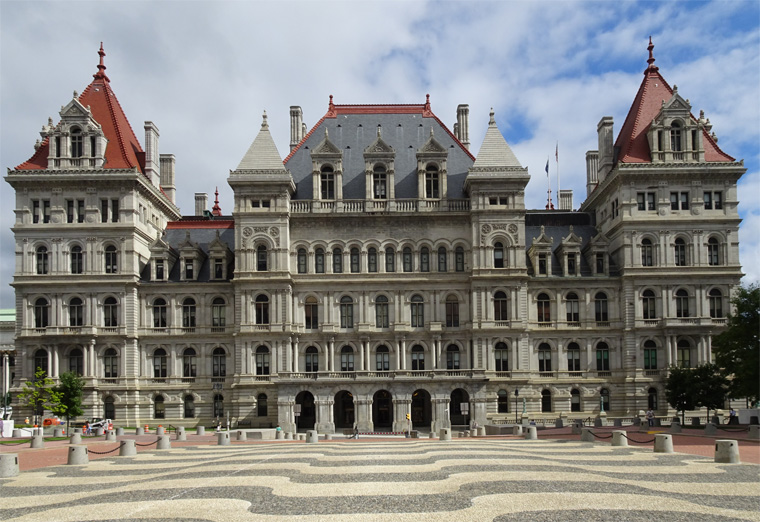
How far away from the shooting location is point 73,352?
7138cm

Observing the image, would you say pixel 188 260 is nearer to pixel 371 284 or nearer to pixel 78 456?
pixel 371 284

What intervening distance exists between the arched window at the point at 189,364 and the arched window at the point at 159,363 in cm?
179

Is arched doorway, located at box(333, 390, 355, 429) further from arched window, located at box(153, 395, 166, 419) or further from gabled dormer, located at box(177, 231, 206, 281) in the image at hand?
gabled dormer, located at box(177, 231, 206, 281)

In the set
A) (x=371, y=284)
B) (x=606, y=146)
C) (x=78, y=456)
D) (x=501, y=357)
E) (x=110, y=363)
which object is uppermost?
(x=606, y=146)

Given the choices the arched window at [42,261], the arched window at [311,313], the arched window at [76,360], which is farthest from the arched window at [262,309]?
the arched window at [42,261]

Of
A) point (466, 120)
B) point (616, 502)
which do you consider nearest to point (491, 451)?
point (616, 502)

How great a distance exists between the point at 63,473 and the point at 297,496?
43.2ft

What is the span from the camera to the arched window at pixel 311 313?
242ft

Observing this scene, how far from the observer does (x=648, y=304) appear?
238 feet

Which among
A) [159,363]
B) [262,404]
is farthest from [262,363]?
→ [159,363]

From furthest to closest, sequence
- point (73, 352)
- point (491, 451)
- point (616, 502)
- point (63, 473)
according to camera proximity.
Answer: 1. point (73, 352)
2. point (491, 451)
3. point (63, 473)
4. point (616, 502)

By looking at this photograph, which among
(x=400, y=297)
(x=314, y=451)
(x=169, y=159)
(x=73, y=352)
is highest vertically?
(x=169, y=159)

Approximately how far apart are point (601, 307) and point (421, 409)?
63.4 feet

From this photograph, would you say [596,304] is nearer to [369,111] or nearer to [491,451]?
[369,111]
